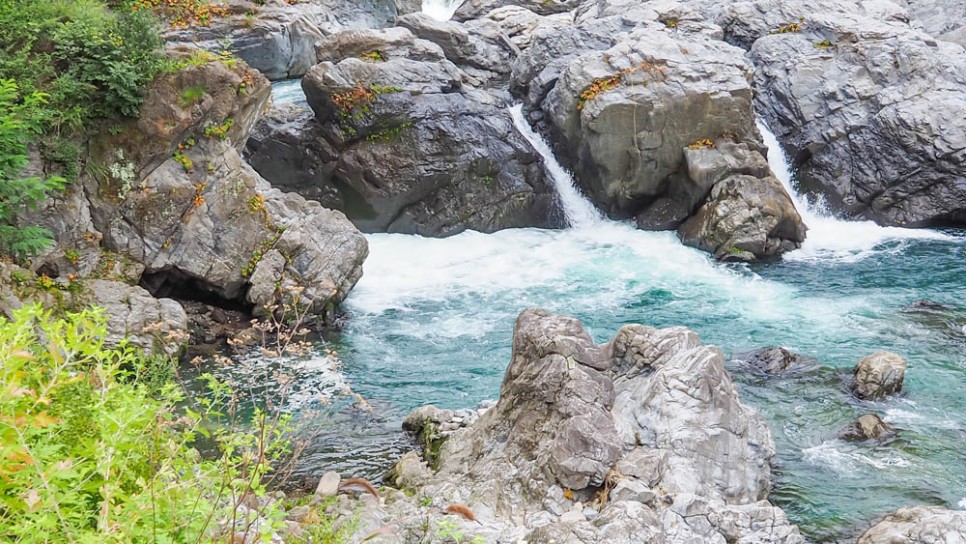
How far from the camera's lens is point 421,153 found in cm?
2103

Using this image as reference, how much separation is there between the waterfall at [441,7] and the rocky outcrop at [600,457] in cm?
2972

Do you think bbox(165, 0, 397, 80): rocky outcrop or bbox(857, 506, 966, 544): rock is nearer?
bbox(857, 506, 966, 544): rock

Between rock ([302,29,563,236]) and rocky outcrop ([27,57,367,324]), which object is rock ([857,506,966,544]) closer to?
rocky outcrop ([27,57,367,324])

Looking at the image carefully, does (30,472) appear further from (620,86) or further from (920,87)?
(920,87)

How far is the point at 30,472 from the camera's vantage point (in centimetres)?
402

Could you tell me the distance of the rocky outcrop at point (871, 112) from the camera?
21484 mm

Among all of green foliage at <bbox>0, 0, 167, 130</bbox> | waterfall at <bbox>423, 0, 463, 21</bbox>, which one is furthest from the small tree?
waterfall at <bbox>423, 0, 463, 21</bbox>

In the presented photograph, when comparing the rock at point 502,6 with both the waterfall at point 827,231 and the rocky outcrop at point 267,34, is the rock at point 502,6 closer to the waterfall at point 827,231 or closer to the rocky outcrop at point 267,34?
the rocky outcrop at point 267,34

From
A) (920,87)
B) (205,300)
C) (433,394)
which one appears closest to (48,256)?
(205,300)

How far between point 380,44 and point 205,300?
10.8 metres

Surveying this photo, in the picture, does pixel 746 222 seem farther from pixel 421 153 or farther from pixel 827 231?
pixel 421 153

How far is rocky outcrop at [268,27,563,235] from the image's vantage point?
20.7m

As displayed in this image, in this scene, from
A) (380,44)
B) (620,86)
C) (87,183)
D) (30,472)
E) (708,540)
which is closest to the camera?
(30,472)

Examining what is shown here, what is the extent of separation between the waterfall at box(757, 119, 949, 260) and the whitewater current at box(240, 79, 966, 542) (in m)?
0.06
